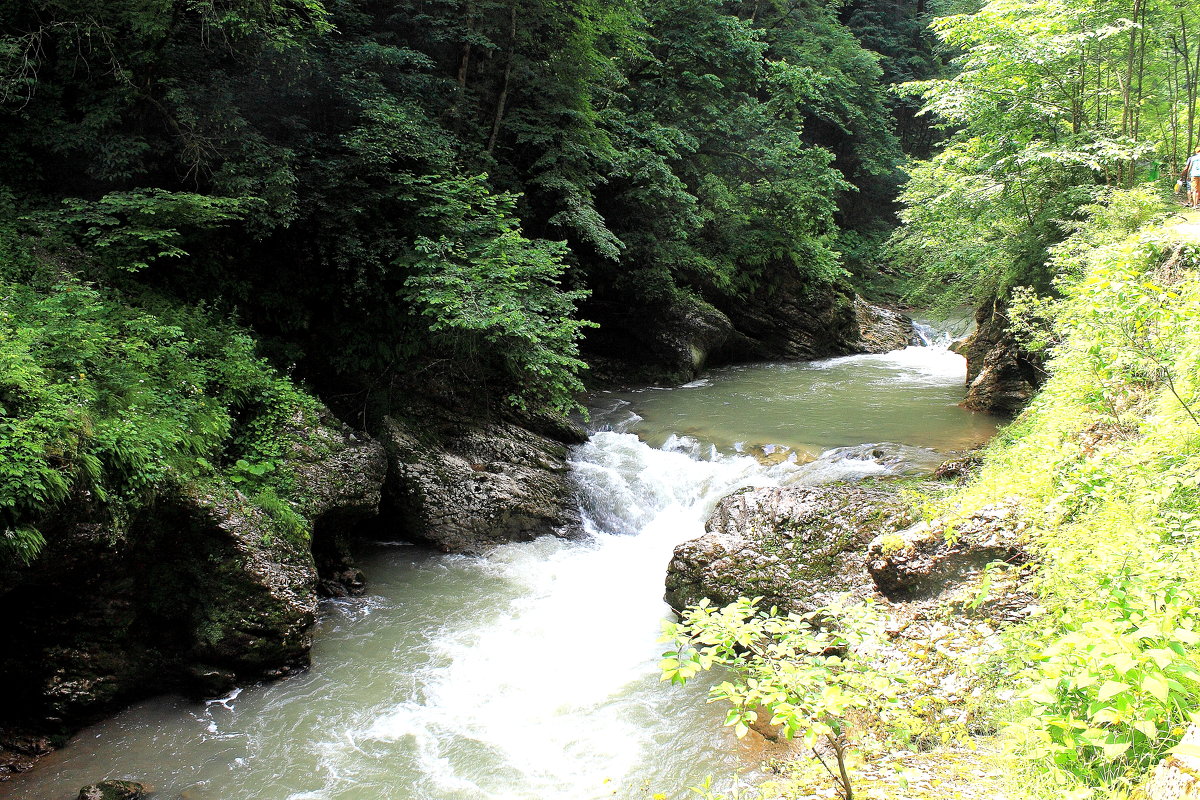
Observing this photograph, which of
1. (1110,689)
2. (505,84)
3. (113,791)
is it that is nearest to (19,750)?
(113,791)

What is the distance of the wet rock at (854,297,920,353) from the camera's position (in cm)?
2052

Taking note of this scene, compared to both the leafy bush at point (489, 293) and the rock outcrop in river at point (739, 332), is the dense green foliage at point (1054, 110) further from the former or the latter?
the leafy bush at point (489, 293)

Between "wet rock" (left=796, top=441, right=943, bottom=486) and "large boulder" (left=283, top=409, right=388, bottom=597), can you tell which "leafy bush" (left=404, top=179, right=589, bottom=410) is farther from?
"wet rock" (left=796, top=441, right=943, bottom=486)

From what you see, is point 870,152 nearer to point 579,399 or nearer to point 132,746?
point 579,399

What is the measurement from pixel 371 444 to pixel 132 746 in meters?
4.25

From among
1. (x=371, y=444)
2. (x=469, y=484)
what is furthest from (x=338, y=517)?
(x=469, y=484)

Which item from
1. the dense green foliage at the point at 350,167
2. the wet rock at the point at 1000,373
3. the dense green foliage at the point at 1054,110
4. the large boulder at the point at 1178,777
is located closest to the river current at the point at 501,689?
the wet rock at the point at 1000,373

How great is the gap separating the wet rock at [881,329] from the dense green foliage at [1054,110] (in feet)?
25.7

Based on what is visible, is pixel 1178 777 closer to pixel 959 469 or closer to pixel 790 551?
pixel 790 551

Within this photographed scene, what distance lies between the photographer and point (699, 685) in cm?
635

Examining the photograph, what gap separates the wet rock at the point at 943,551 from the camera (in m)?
5.28

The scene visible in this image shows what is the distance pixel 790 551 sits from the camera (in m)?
7.07

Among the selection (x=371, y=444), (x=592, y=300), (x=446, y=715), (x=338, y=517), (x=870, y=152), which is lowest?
(x=446, y=715)

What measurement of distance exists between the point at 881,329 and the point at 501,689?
18571 millimetres
